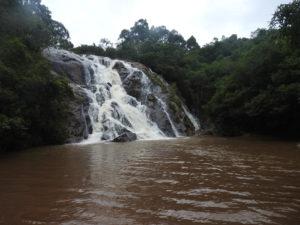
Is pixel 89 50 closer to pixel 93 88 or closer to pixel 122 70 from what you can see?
pixel 122 70

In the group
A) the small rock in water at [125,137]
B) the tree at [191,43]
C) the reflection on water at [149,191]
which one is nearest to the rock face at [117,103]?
the small rock in water at [125,137]

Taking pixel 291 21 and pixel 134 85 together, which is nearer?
pixel 291 21

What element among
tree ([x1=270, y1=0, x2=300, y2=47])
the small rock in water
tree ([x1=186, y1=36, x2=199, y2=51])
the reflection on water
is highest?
tree ([x1=186, y1=36, x2=199, y2=51])

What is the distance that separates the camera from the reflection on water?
6.44m

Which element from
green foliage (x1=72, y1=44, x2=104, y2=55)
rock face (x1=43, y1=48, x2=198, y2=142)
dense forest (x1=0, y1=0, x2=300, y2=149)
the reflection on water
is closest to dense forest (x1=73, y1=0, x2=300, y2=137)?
dense forest (x1=0, y1=0, x2=300, y2=149)

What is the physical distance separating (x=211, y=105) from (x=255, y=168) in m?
20.2

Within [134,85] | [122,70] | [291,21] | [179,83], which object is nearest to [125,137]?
[134,85]

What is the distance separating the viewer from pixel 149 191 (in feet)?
27.4

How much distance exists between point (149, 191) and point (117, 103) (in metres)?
20.0

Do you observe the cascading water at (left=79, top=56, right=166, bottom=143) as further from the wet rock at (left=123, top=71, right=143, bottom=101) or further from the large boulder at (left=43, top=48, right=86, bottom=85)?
the large boulder at (left=43, top=48, right=86, bottom=85)

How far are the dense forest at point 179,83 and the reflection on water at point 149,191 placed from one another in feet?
12.5

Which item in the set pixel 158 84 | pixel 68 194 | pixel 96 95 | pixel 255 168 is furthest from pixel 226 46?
pixel 68 194

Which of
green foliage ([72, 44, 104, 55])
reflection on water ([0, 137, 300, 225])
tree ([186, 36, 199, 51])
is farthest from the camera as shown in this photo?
tree ([186, 36, 199, 51])

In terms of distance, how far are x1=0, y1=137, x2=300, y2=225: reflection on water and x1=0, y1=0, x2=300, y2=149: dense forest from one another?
3812 mm
